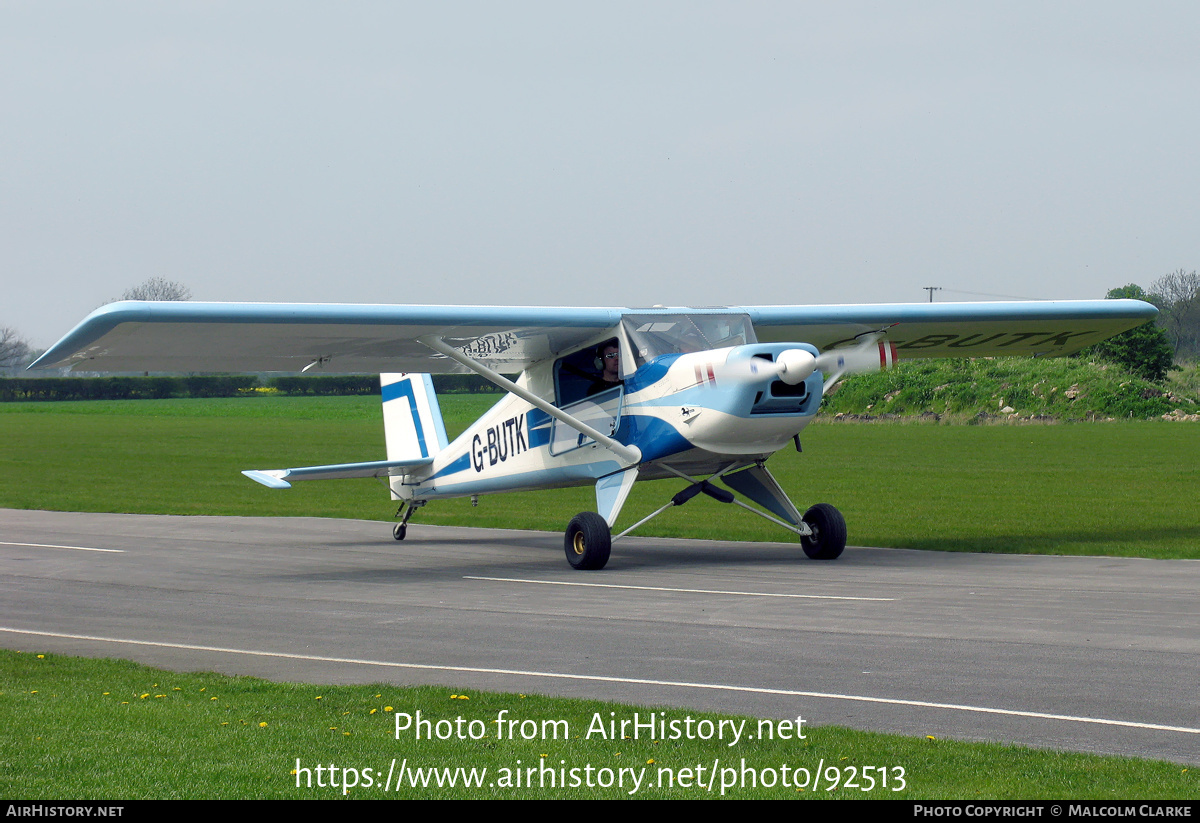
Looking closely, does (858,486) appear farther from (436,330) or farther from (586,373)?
(436,330)

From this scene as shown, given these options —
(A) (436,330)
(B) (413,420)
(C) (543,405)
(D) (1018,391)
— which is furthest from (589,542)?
(D) (1018,391)

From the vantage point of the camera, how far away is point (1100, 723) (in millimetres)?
6605

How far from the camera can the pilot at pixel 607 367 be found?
15906 mm

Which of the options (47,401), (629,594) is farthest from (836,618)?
(47,401)

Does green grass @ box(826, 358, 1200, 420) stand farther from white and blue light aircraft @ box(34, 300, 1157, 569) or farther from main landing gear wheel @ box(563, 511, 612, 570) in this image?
main landing gear wheel @ box(563, 511, 612, 570)

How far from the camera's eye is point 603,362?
16.1m

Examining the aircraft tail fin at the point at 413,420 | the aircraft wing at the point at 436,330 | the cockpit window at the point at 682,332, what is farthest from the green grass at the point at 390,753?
the aircraft tail fin at the point at 413,420

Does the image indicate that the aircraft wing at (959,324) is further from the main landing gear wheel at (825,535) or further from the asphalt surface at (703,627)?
the asphalt surface at (703,627)

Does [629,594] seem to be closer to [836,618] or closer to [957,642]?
[836,618]

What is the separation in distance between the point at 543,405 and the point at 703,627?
5.97 metres

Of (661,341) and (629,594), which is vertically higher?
(661,341)

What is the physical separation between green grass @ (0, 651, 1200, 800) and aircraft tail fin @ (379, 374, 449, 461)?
12.4 m

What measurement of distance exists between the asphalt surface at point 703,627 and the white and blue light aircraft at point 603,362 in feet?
3.75
